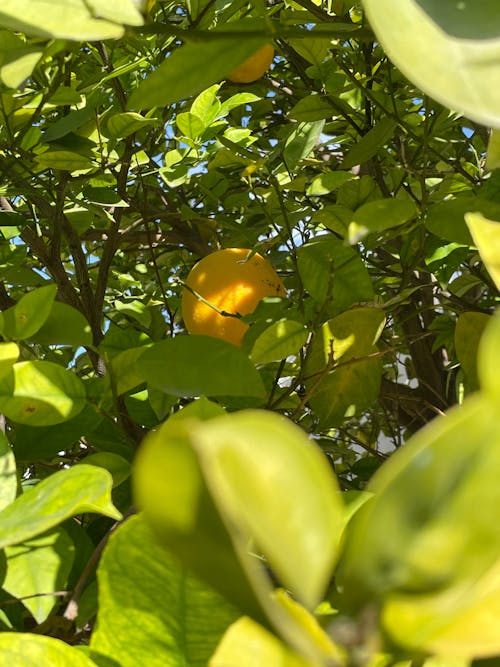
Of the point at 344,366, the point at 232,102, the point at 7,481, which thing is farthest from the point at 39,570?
the point at 232,102

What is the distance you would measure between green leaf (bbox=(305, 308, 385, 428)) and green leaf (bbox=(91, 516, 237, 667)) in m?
0.41

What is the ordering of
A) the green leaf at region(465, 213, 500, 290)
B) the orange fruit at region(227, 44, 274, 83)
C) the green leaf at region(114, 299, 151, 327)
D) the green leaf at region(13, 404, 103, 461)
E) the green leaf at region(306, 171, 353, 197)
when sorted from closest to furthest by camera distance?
1. the green leaf at region(465, 213, 500, 290)
2. the green leaf at region(13, 404, 103, 461)
3. the green leaf at region(306, 171, 353, 197)
4. the green leaf at region(114, 299, 151, 327)
5. the orange fruit at region(227, 44, 274, 83)

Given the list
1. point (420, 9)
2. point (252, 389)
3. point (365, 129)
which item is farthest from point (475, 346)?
point (420, 9)

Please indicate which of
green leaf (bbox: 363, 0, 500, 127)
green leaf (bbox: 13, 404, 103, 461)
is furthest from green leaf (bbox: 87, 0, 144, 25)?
green leaf (bbox: 13, 404, 103, 461)

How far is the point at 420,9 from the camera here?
28cm

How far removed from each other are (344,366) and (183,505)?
2.07 ft

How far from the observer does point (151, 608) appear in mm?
332

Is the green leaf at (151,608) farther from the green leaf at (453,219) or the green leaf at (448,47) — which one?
the green leaf at (453,219)

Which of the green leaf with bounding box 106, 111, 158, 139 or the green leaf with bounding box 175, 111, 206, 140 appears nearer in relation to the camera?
the green leaf with bounding box 106, 111, 158, 139

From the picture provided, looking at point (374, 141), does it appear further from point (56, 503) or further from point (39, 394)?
point (56, 503)

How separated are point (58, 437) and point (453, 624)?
52cm

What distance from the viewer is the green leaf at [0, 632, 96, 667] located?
0.32m

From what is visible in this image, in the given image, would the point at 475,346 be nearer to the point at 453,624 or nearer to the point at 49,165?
the point at 49,165

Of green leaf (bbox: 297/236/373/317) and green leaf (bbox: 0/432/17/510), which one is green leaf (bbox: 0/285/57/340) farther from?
green leaf (bbox: 297/236/373/317)
